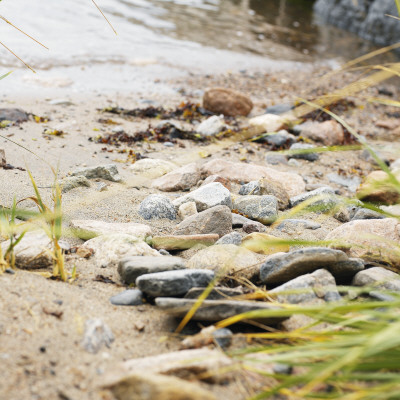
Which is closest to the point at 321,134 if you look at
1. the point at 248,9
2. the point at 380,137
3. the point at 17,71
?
the point at 380,137

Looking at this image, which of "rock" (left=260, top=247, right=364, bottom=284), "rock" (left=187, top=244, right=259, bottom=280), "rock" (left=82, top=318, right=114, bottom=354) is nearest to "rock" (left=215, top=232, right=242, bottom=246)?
"rock" (left=187, top=244, right=259, bottom=280)

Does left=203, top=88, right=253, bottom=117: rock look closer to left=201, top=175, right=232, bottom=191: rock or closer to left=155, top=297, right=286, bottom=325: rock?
left=201, top=175, right=232, bottom=191: rock

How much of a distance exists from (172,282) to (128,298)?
0.23 metres

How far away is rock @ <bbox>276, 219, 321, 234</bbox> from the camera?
312 centimetres

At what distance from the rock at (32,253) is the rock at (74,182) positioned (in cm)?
119

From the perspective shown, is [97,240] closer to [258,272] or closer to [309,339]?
[258,272]

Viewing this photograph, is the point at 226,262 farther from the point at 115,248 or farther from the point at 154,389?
the point at 154,389

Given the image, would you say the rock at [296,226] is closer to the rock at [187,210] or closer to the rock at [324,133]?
the rock at [187,210]

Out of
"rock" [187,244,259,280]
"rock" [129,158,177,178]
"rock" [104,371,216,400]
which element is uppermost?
"rock" [104,371,216,400]

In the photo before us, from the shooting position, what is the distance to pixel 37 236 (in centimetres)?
228

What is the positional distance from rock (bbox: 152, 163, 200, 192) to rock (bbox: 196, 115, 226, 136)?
154cm

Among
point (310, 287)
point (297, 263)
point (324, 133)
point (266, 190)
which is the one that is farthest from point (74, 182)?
point (324, 133)

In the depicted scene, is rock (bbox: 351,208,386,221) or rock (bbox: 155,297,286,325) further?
rock (bbox: 351,208,386,221)

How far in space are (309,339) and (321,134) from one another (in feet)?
14.4
